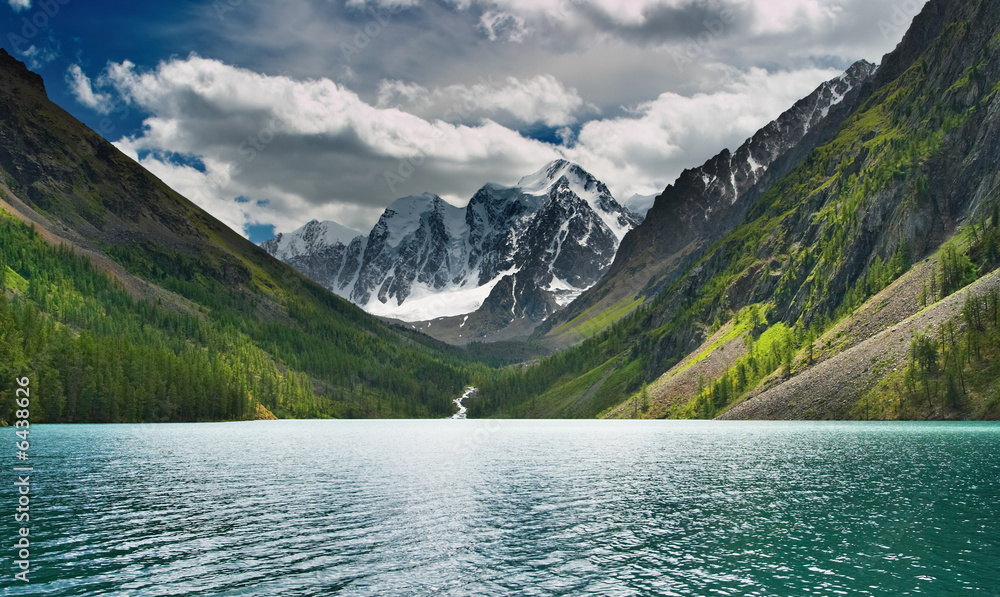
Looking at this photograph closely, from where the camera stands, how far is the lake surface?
1257 inches

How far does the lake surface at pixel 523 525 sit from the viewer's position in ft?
105

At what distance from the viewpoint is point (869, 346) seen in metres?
153

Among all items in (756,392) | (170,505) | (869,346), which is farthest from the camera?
(756,392)

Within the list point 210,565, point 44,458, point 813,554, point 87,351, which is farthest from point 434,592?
point 87,351

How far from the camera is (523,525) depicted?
151 feet

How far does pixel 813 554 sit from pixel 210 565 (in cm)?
3414

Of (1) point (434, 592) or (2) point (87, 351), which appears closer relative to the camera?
(1) point (434, 592)

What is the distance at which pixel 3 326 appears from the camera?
140 m

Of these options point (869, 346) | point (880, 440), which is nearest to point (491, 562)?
point (880, 440)

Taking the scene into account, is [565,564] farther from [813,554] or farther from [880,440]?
[880,440]

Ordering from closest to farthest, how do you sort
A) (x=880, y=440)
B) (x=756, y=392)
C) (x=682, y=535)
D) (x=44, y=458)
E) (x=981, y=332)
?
(x=682, y=535)
(x=44, y=458)
(x=880, y=440)
(x=981, y=332)
(x=756, y=392)

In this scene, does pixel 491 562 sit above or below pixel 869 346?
below

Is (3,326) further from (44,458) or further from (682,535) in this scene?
(682,535)

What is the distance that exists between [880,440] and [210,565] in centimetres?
9532
